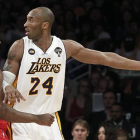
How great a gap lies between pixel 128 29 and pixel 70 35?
117 cm

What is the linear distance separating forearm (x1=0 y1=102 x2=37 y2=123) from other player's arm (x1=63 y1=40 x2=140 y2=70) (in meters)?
1.09

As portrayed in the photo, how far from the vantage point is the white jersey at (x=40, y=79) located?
5.16m

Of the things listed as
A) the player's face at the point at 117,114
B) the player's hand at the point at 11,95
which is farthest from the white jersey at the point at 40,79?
the player's face at the point at 117,114

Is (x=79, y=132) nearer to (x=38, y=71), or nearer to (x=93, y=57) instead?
(x=93, y=57)

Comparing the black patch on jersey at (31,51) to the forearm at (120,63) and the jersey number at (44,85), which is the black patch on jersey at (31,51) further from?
the forearm at (120,63)

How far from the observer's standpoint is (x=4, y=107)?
455 centimetres

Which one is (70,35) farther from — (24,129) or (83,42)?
(24,129)

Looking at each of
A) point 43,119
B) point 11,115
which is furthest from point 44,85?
point 11,115

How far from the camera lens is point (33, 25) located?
17.3ft

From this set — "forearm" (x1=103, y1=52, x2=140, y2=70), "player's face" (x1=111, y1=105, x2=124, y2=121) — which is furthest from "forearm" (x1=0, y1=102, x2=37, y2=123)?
"player's face" (x1=111, y1=105, x2=124, y2=121)

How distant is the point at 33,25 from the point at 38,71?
489mm

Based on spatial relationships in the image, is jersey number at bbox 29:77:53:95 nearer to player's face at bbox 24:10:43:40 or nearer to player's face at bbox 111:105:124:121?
player's face at bbox 24:10:43:40

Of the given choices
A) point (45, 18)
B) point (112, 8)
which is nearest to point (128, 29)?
point (112, 8)

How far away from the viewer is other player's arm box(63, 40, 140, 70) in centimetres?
549
